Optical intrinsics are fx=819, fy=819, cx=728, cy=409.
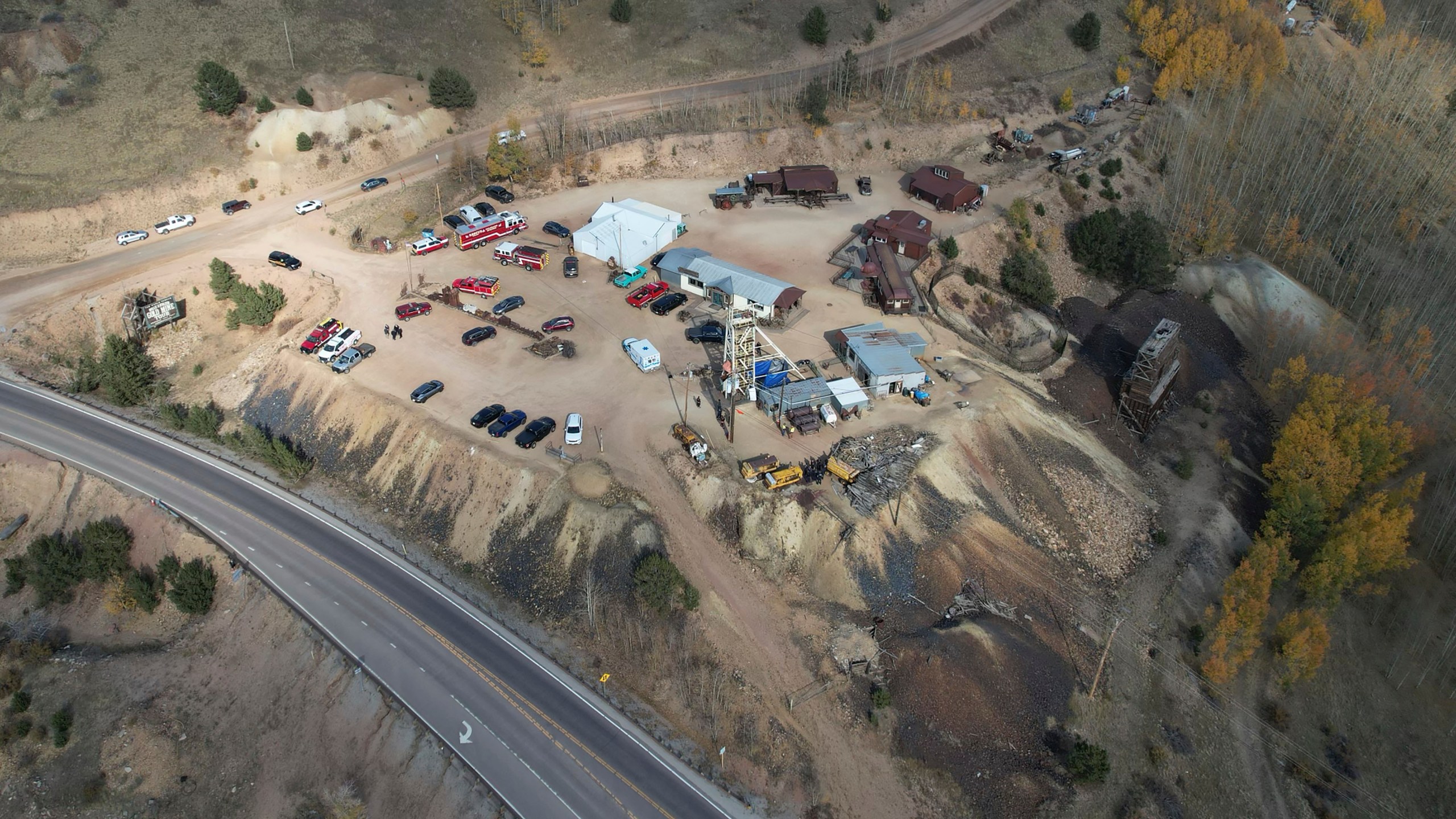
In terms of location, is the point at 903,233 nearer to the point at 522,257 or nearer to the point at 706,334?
the point at 706,334

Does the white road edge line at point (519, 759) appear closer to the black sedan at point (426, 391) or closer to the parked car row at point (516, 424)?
the parked car row at point (516, 424)

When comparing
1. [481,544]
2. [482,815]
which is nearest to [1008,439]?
[481,544]

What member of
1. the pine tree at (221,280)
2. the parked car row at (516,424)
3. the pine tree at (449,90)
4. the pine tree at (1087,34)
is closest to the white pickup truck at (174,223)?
the pine tree at (221,280)

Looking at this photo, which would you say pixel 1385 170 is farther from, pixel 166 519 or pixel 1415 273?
pixel 166 519

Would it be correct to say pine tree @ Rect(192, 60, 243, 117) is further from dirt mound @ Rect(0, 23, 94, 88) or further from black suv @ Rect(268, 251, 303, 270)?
black suv @ Rect(268, 251, 303, 270)

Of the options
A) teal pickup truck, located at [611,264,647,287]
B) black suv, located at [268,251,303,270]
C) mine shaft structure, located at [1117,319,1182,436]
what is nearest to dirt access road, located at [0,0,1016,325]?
black suv, located at [268,251,303,270]
